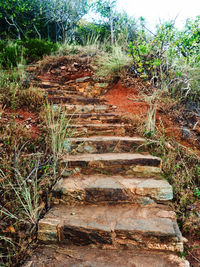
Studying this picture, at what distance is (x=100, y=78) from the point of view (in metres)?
4.81

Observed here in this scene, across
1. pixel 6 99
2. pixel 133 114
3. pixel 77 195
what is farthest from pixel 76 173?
pixel 6 99

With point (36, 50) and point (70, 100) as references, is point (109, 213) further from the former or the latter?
point (36, 50)

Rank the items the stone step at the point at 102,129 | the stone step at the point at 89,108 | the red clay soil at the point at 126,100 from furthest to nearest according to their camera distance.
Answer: the stone step at the point at 89,108 → the red clay soil at the point at 126,100 → the stone step at the point at 102,129

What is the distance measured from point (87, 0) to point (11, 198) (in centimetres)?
1074

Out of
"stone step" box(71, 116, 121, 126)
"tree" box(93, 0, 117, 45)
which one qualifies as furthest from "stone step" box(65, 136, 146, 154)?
"tree" box(93, 0, 117, 45)

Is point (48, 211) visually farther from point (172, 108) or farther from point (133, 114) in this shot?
point (172, 108)

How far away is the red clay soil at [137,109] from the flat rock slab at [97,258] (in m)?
1.67

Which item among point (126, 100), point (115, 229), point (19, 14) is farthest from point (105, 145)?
point (19, 14)

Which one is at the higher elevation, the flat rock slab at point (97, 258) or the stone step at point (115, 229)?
the stone step at point (115, 229)

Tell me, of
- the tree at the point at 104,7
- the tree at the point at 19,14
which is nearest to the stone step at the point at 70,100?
the tree at the point at 104,7

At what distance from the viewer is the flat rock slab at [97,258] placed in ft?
4.36

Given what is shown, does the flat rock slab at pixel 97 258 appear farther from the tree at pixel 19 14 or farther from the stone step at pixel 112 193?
the tree at pixel 19 14

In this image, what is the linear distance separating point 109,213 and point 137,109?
231 centimetres

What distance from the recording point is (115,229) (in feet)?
4.93
